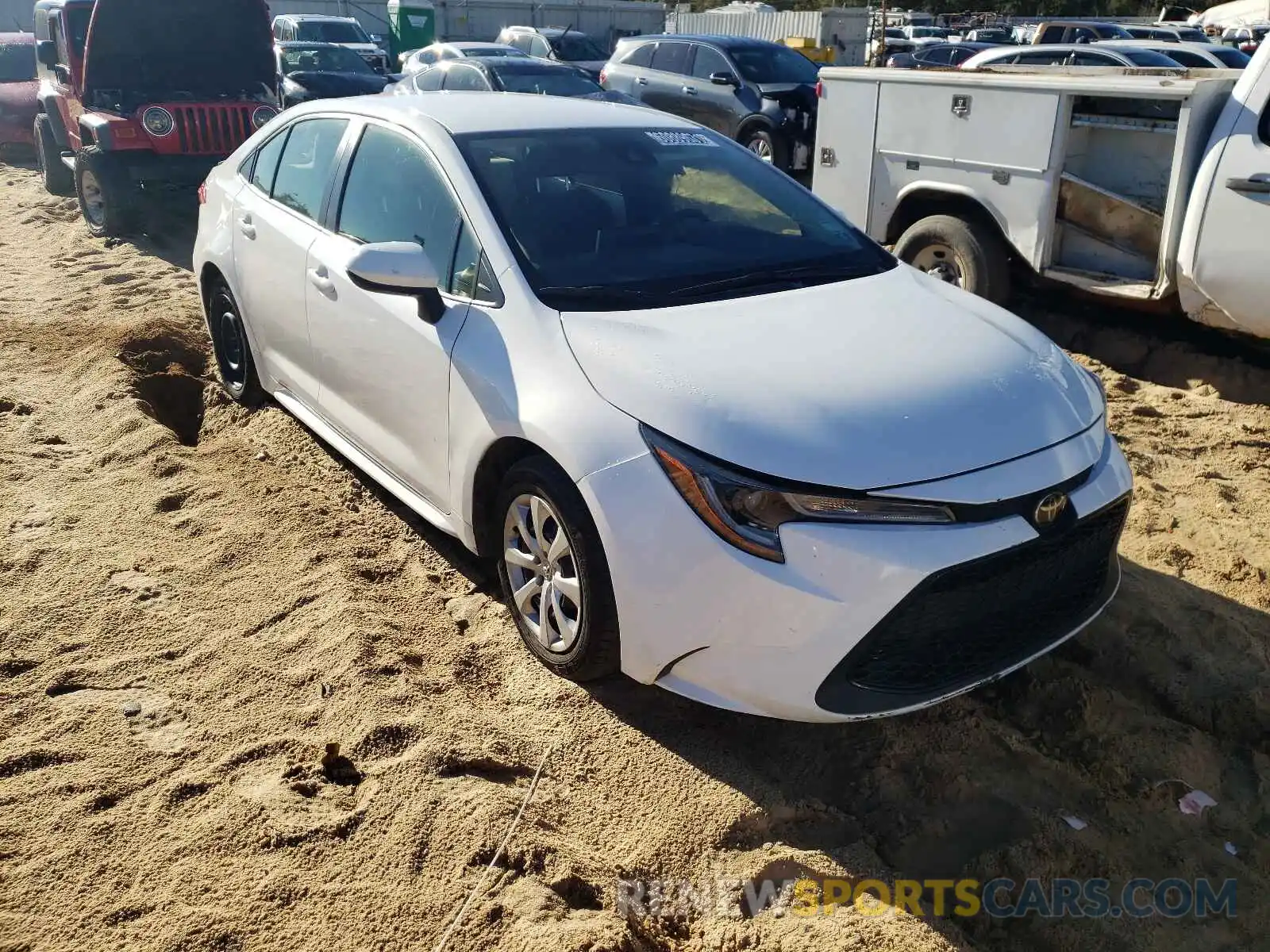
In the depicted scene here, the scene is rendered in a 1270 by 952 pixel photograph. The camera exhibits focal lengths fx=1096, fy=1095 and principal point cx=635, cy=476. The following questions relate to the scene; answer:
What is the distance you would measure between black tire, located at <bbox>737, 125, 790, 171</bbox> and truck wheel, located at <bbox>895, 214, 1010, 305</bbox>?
709 centimetres

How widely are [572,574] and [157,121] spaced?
872cm

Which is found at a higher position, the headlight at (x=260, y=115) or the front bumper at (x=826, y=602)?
the headlight at (x=260, y=115)

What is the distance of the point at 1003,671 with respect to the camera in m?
2.98

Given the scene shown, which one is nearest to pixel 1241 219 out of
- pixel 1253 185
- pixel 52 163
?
pixel 1253 185

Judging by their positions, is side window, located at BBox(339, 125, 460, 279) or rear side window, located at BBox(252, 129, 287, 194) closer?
side window, located at BBox(339, 125, 460, 279)

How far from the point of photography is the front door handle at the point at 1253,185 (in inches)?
207

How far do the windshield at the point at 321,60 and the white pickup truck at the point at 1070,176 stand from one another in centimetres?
1332

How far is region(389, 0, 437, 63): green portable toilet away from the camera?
28.4 m

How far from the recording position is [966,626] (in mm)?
2850

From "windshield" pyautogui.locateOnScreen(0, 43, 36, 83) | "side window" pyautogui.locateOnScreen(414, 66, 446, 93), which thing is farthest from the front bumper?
"windshield" pyautogui.locateOnScreen(0, 43, 36, 83)

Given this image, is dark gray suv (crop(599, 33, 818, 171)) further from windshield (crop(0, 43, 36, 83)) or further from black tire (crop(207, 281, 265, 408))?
black tire (crop(207, 281, 265, 408))

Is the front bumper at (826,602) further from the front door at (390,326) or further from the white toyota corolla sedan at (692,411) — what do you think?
the front door at (390,326)

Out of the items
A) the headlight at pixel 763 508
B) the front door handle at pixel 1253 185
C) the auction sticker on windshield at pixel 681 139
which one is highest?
the auction sticker on windshield at pixel 681 139

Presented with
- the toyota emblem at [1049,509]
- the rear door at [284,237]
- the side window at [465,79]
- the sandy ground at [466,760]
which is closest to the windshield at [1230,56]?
the side window at [465,79]
